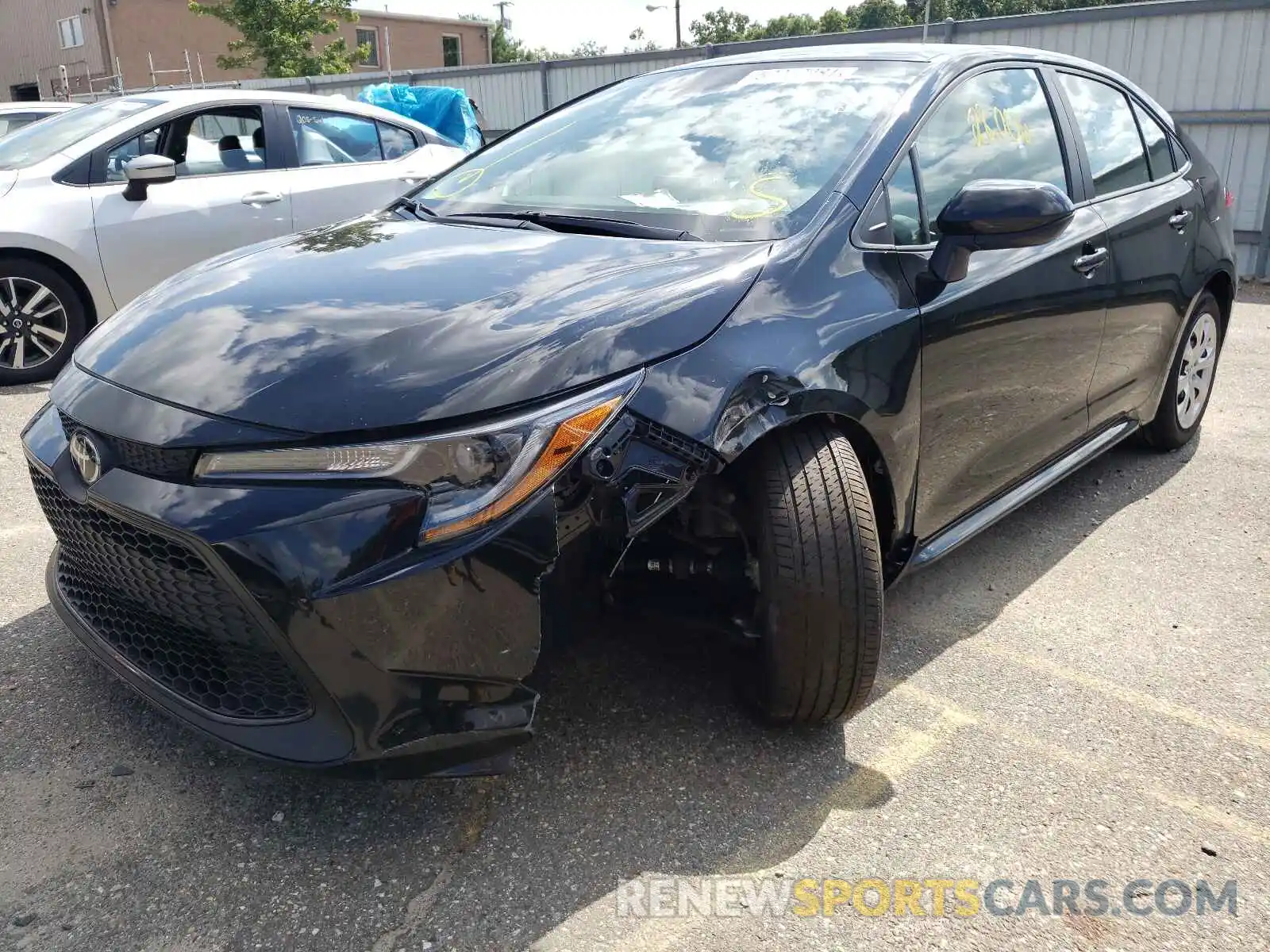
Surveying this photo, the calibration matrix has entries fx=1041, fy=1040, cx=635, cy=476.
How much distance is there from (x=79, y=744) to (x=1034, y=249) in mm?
2786

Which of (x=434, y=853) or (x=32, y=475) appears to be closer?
(x=434, y=853)

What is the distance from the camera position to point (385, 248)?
256cm

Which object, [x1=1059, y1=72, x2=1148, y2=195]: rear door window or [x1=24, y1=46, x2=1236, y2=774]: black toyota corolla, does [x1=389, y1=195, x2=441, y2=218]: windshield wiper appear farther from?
[x1=1059, y1=72, x2=1148, y2=195]: rear door window

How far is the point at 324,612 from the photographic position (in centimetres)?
178

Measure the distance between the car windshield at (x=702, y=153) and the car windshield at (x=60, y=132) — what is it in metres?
3.51

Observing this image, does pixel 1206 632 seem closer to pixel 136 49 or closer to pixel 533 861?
pixel 533 861

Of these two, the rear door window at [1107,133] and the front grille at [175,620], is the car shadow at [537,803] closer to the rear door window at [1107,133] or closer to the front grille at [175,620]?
the front grille at [175,620]

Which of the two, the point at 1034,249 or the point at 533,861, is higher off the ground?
the point at 1034,249

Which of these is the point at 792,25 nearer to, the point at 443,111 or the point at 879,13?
the point at 879,13

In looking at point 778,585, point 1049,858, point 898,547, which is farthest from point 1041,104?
point 1049,858

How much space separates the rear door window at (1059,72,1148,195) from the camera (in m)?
3.47

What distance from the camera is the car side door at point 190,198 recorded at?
220 inches

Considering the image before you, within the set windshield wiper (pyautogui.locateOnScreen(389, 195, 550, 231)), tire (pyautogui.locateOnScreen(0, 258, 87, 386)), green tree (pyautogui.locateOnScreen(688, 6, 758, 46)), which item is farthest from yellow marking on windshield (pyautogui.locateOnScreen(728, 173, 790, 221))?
green tree (pyautogui.locateOnScreen(688, 6, 758, 46))

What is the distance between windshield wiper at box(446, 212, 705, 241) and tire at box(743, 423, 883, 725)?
57 centimetres
